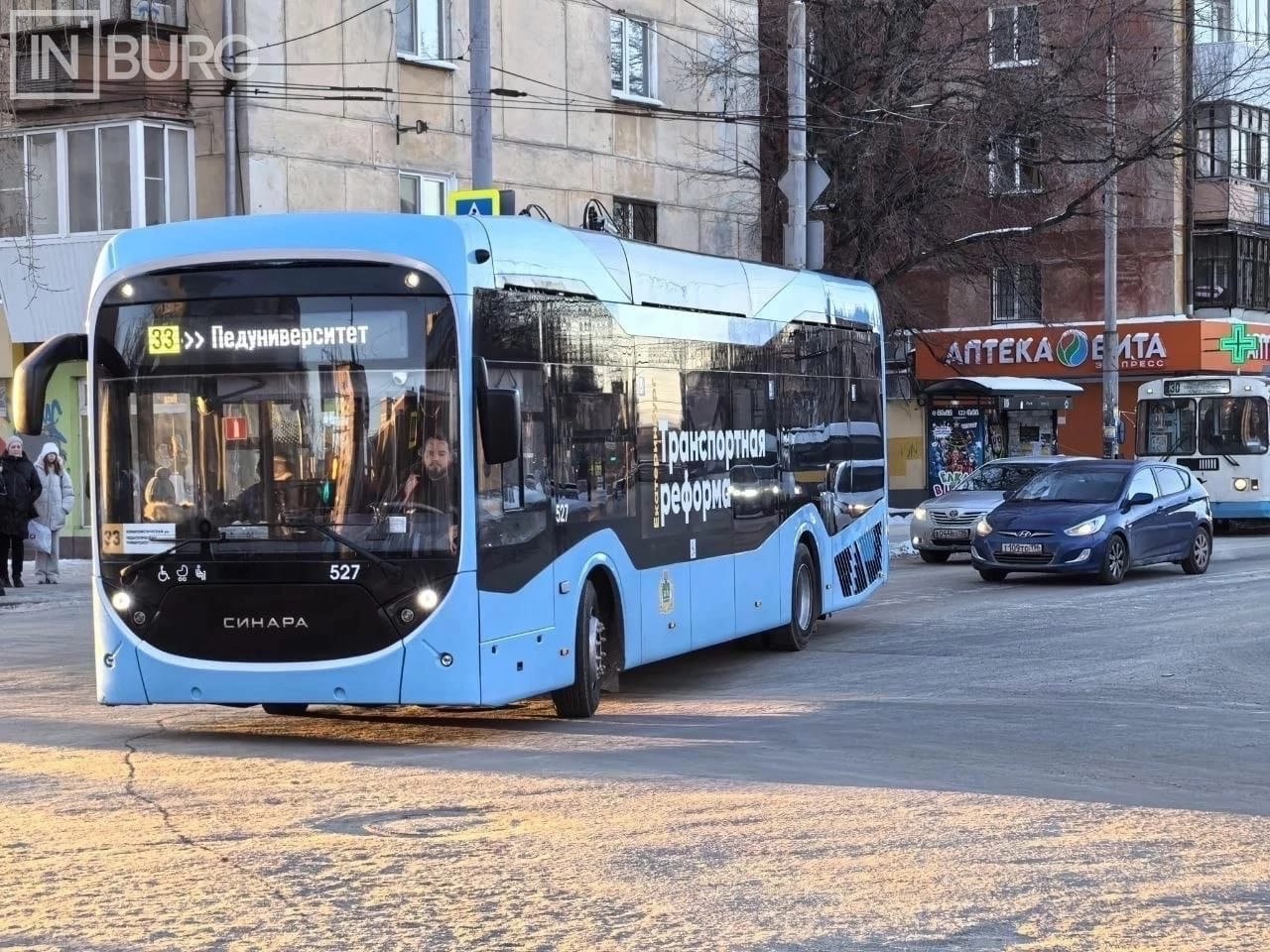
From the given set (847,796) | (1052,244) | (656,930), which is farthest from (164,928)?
(1052,244)

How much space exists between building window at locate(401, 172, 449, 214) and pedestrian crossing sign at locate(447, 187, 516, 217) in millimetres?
11545

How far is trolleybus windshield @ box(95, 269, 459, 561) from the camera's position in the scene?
10.6 meters

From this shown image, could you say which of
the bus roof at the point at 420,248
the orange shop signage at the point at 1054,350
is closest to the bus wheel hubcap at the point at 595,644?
the bus roof at the point at 420,248

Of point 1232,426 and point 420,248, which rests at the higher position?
point 420,248

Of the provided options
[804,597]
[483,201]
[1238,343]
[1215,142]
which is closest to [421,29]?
[483,201]

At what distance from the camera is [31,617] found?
20.4 metres

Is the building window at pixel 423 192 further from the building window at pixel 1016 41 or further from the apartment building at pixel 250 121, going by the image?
the building window at pixel 1016 41

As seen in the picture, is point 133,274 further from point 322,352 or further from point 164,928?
point 164,928

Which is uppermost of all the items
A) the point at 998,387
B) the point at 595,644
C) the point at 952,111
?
the point at 952,111

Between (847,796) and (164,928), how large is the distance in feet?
11.7

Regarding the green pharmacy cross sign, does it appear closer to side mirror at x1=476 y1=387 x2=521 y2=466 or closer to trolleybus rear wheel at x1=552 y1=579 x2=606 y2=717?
trolleybus rear wheel at x1=552 y1=579 x2=606 y2=717

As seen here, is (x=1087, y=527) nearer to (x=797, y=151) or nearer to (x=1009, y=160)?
(x=797, y=151)
